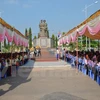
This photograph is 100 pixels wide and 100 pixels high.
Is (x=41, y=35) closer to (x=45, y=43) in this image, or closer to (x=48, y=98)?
(x=45, y=43)

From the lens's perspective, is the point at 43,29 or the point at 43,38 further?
the point at 43,38

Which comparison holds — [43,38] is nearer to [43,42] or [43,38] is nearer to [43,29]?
[43,42]

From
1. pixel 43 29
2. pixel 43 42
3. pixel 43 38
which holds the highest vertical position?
pixel 43 29

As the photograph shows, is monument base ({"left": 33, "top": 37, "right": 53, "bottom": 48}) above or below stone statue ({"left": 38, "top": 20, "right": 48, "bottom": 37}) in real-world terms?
below

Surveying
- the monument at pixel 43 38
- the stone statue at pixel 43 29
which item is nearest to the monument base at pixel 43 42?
the monument at pixel 43 38

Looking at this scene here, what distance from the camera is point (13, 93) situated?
8.15 metres

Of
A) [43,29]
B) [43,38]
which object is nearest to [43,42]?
[43,38]

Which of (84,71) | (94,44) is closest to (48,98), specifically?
(84,71)

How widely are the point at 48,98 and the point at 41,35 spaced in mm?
68468

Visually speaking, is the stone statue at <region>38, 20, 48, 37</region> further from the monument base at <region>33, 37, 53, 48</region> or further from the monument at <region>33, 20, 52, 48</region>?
the monument base at <region>33, 37, 53, 48</region>

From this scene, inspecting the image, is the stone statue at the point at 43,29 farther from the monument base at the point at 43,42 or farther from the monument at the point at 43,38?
the monument base at the point at 43,42

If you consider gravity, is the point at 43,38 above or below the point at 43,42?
above

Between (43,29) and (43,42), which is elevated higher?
(43,29)

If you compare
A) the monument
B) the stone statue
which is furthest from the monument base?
the stone statue
